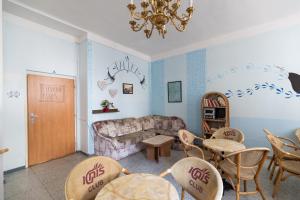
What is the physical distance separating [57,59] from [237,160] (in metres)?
4.09

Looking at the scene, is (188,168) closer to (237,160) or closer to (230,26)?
(237,160)

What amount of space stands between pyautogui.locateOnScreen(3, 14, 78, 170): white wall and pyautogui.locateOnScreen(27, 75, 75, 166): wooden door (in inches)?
5.2

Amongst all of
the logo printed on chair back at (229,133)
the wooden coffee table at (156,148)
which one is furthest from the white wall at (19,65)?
the logo printed on chair back at (229,133)

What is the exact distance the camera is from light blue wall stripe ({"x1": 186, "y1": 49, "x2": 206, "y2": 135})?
4.31m

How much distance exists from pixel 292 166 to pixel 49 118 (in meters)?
4.57

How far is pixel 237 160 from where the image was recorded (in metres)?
1.79

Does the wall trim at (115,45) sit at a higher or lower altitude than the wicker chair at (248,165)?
higher

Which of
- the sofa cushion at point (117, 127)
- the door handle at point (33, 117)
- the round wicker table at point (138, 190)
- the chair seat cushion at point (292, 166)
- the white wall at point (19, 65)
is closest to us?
the round wicker table at point (138, 190)

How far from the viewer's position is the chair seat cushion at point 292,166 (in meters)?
1.96

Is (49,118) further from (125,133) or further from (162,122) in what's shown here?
(162,122)

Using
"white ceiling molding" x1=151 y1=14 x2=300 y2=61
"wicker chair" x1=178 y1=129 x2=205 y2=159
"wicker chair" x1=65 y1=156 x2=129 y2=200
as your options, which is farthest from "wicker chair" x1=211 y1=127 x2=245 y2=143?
"white ceiling molding" x1=151 y1=14 x2=300 y2=61

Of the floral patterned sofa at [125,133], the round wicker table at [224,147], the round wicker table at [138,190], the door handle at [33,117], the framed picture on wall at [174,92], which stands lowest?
the floral patterned sofa at [125,133]

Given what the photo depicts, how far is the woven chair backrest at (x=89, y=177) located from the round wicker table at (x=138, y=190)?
202mm

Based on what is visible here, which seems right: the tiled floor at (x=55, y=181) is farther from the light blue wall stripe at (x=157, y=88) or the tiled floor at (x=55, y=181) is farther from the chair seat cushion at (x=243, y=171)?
the light blue wall stripe at (x=157, y=88)
